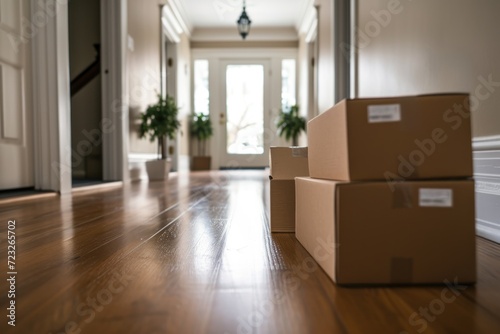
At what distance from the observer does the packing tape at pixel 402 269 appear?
2.31ft

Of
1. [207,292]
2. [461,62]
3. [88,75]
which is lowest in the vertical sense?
[207,292]

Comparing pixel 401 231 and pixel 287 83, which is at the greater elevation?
pixel 287 83

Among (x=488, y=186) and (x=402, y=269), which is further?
(x=488, y=186)

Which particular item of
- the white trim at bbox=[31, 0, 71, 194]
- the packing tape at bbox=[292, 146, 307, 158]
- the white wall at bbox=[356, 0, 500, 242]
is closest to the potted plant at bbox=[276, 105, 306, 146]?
the white wall at bbox=[356, 0, 500, 242]

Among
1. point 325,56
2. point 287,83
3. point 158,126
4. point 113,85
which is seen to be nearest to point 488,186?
point 113,85

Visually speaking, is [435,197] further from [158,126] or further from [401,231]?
[158,126]

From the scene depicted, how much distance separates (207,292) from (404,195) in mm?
398

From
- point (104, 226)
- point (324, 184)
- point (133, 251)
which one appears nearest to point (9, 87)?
point (104, 226)

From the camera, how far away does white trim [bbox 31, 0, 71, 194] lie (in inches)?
94.2

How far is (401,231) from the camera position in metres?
0.70

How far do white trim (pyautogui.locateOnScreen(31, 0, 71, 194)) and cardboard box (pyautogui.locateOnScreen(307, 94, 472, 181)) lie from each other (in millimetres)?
2235

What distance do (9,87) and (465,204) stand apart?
249cm

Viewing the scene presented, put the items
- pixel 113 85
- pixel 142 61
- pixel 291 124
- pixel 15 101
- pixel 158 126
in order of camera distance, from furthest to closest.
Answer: pixel 291 124, pixel 142 61, pixel 158 126, pixel 113 85, pixel 15 101

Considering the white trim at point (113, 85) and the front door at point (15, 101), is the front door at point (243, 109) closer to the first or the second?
the white trim at point (113, 85)
